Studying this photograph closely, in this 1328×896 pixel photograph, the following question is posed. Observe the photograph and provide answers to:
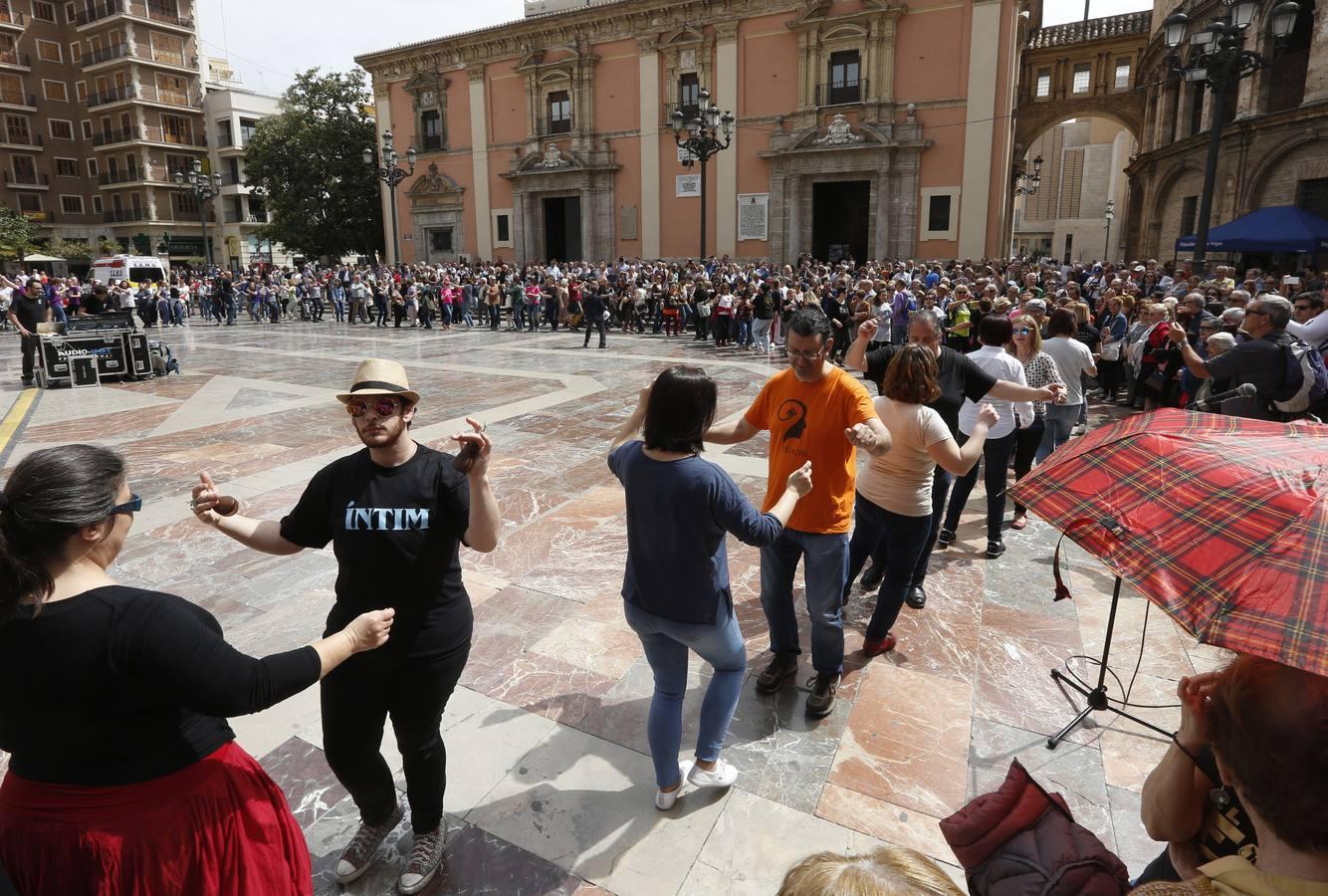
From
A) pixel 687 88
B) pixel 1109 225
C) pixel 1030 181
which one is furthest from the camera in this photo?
pixel 1109 225

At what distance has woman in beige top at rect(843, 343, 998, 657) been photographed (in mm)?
3512

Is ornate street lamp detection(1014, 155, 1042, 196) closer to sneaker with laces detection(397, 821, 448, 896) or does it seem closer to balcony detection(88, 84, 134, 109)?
sneaker with laces detection(397, 821, 448, 896)

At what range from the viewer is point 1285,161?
2009cm

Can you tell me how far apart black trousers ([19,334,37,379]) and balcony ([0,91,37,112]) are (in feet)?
154

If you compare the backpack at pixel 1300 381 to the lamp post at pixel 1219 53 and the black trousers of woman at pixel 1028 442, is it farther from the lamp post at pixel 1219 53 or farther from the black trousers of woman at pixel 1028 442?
the lamp post at pixel 1219 53

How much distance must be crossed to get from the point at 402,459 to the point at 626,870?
1.53m

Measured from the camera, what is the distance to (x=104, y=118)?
159 feet

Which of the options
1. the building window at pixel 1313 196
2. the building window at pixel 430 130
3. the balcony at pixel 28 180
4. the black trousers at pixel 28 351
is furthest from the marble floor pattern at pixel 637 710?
the balcony at pixel 28 180

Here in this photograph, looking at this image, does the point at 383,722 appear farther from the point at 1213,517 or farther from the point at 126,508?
the point at 1213,517

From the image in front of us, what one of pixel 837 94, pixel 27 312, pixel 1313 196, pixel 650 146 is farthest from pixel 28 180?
pixel 1313 196

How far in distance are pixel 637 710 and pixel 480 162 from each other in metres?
35.1

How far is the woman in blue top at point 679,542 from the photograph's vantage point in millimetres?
2396

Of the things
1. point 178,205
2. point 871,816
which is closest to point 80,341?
point 871,816

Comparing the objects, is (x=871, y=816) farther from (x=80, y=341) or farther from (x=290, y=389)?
(x=80, y=341)
